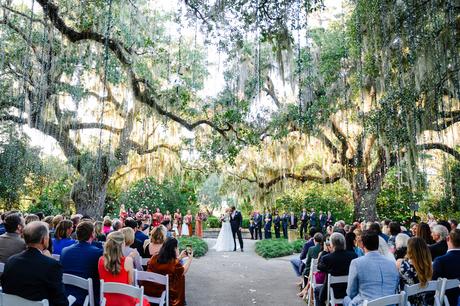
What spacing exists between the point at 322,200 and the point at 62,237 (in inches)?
756

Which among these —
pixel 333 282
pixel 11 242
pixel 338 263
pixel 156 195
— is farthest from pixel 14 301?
pixel 156 195

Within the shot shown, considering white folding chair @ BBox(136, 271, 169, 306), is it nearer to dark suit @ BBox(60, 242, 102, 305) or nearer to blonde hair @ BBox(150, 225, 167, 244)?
dark suit @ BBox(60, 242, 102, 305)

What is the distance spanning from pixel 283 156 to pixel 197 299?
10.2 meters

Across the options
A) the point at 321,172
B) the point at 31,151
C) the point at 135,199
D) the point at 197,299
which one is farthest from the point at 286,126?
the point at 31,151

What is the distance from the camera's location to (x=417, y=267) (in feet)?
Result: 11.4

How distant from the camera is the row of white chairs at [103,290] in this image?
104 inches

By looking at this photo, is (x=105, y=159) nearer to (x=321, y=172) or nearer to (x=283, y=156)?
(x=283, y=156)

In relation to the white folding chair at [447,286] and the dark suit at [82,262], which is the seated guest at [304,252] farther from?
the dark suit at [82,262]

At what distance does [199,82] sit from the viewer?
1343 cm

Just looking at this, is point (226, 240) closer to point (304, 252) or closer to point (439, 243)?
point (304, 252)

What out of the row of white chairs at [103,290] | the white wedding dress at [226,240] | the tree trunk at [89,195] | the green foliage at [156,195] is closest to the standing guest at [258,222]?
the white wedding dress at [226,240]

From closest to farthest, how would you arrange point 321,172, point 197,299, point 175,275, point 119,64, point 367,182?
point 175,275 < point 197,299 < point 119,64 < point 367,182 < point 321,172

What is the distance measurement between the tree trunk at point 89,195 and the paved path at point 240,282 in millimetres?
4424

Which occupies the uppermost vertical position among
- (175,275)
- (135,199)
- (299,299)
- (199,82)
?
(199,82)
